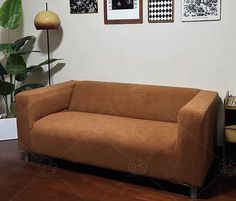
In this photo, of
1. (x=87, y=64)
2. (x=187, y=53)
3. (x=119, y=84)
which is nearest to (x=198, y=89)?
(x=187, y=53)

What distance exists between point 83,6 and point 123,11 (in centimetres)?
43

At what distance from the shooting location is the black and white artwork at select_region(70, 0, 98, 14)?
317 cm

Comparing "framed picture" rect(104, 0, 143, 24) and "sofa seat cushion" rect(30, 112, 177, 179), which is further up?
"framed picture" rect(104, 0, 143, 24)

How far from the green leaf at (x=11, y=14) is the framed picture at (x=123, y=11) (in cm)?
91

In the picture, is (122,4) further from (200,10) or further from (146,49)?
(200,10)

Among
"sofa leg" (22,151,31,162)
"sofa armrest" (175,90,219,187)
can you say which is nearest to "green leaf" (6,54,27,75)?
"sofa leg" (22,151,31,162)

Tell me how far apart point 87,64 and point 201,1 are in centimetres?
125

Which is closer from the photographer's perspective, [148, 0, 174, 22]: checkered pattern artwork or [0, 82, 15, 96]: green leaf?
[148, 0, 174, 22]: checkered pattern artwork

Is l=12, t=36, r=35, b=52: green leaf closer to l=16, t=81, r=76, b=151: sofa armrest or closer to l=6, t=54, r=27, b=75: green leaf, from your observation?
l=6, t=54, r=27, b=75: green leaf

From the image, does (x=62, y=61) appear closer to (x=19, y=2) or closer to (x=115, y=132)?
(x=19, y=2)

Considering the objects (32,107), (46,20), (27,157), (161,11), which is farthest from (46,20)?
(27,157)

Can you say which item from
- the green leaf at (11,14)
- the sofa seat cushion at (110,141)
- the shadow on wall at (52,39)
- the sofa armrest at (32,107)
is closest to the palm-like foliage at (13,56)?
the green leaf at (11,14)

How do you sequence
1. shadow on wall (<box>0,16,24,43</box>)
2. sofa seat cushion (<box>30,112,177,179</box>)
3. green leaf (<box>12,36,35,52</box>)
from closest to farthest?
sofa seat cushion (<box>30,112,177,179</box>), green leaf (<box>12,36,35,52</box>), shadow on wall (<box>0,16,24,43</box>)

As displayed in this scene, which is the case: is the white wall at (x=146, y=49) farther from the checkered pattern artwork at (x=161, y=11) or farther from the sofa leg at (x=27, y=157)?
the sofa leg at (x=27, y=157)
